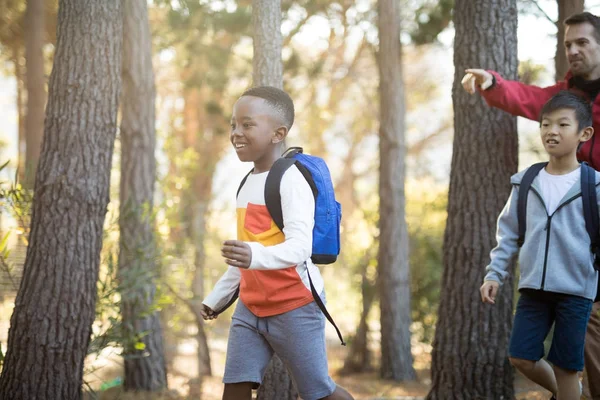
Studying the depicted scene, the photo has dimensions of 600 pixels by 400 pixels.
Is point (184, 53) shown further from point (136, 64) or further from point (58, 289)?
point (58, 289)

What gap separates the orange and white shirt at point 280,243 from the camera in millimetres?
2872

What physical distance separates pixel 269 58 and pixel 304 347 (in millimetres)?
2777

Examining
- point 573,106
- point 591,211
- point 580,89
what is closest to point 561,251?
point 591,211

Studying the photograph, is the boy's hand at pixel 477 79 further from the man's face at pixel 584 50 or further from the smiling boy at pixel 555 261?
the smiling boy at pixel 555 261

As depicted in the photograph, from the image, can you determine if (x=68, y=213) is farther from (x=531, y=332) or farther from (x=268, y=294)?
(x=531, y=332)

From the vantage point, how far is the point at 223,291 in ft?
10.8

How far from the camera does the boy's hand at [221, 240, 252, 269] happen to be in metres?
2.70

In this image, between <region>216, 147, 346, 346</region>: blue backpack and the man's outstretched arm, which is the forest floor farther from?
<region>216, 147, 346, 346</region>: blue backpack

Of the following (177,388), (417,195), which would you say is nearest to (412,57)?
(417,195)

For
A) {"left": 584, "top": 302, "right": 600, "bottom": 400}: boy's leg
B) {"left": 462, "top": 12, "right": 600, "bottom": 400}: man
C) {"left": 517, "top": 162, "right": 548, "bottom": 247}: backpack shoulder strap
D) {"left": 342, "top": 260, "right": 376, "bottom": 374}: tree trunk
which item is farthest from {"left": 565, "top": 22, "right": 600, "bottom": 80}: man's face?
{"left": 342, "top": 260, "right": 376, "bottom": 374}: tree trunk

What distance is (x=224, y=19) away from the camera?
11516 millimetres

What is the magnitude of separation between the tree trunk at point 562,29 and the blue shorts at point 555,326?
125 inches

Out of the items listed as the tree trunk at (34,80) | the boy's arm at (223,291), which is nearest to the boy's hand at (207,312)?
the boy's arm at (223,291)

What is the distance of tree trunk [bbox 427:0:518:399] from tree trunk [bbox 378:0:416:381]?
4.93 metres
